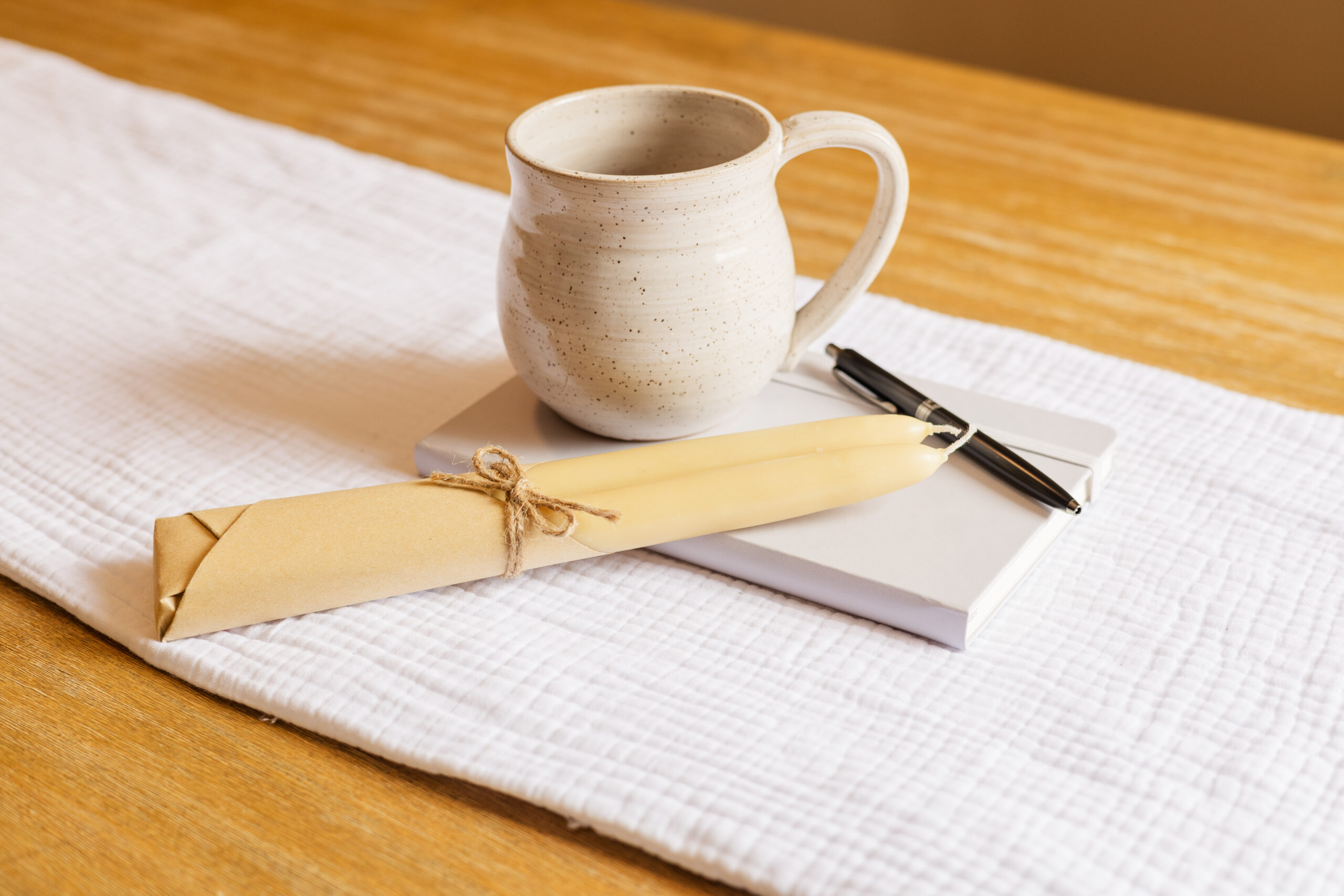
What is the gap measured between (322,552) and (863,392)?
0.94 feet

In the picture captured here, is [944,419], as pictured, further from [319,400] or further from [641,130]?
[319,400]

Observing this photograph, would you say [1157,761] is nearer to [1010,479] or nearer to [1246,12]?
[1010,479]

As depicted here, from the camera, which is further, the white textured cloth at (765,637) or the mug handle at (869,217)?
the mug handle at (869,217)

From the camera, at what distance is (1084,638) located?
19.1 inches

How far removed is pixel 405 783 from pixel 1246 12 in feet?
4.81

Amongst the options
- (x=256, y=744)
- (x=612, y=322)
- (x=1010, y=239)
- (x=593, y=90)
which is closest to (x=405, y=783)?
(x=256, y=744)

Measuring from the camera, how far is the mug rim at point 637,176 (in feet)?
1.62

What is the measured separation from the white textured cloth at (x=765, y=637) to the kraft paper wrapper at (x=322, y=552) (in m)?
0.02

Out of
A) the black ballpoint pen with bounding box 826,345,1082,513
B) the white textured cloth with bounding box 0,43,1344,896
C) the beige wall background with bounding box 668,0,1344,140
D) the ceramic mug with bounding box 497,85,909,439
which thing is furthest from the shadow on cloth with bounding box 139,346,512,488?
the beige wall background with bounding box 668,0,1344,140

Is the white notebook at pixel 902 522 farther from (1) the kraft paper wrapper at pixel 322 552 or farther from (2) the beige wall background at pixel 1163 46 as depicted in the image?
(2) the beige wall background at pixel 1163 46

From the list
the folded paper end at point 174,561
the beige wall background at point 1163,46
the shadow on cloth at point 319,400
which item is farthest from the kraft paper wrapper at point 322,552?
the beige wall background at point 1163,46

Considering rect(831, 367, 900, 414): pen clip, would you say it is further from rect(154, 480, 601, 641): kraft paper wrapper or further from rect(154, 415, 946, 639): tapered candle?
rect(154, 480, 601, 641): kraft paper wrapper

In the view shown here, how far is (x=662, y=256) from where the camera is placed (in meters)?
0.51

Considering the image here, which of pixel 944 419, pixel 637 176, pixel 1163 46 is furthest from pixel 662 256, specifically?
pixel 1163 46
